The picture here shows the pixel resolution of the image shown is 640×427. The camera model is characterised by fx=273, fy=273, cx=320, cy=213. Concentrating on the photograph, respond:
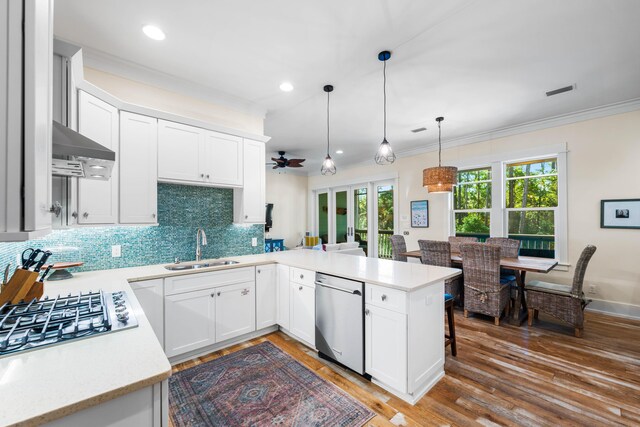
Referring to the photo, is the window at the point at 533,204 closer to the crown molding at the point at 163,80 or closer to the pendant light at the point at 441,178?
the pendant light at the point at 441,178

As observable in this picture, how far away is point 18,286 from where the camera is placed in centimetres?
148

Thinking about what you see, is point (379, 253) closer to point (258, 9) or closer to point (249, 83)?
point (249, 83)

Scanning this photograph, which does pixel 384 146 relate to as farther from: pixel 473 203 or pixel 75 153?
pixel 473 203

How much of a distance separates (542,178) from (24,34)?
19.2ft

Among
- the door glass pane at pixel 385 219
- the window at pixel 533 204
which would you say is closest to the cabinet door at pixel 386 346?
the window at pixel 533 204

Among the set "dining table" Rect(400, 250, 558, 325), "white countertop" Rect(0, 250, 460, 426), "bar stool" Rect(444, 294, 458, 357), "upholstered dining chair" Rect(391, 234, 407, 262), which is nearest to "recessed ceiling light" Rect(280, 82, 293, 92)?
"white countertop" Rect(0, 250, 460, 426)

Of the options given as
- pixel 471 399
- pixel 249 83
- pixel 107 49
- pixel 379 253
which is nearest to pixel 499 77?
pixel 249 83

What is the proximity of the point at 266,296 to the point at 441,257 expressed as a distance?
2515 mm

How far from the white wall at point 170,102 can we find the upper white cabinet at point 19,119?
7.83ft

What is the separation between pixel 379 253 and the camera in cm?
714

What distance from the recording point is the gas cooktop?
1.06 m

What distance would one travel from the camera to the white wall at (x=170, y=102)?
107 inches

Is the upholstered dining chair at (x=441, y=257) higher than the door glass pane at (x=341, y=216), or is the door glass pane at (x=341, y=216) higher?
the door glass pane at (x=341, y=216)

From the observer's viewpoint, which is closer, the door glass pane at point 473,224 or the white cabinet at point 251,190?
the white cabinet at point 251,190
